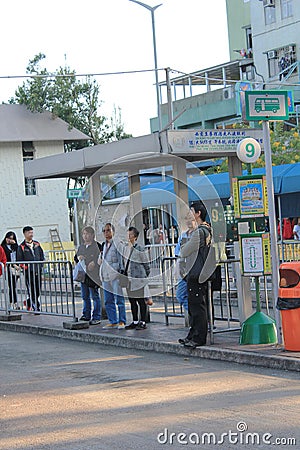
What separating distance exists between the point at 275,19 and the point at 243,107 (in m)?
39.5

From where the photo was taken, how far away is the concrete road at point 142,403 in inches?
288

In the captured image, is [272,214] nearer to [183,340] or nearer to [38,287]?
[183,340]

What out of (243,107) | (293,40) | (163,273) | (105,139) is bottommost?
(163,273)

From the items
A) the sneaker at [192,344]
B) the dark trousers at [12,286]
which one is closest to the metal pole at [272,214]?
the sneaker at [192,344]

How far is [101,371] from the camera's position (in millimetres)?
11062

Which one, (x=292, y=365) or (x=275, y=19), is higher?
(x=275, y=19)

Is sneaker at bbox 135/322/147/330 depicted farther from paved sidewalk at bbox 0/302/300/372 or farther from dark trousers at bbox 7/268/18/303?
dark trousers at bbox 7/268/18/303

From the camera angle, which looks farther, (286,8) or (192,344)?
(286,8)

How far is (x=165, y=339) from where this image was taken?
12.9 metres

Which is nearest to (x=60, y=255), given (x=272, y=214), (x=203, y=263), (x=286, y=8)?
(x=203, y=263)

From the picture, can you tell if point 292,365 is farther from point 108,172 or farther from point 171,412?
point 108,172

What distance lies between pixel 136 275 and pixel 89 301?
1.73 meters

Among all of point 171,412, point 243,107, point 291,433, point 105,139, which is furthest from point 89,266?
point 105,139

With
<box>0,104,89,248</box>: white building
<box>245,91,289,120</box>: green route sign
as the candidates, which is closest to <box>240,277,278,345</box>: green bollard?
<box>245,91,289,120</box>: green route sign
